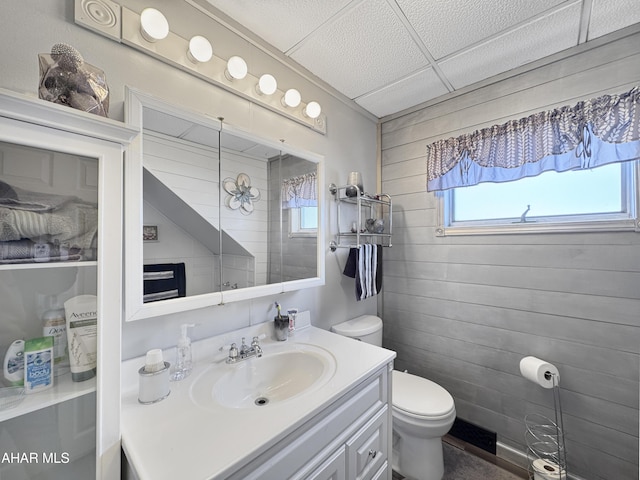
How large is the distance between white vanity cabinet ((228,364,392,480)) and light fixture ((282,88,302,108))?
4.48 ft

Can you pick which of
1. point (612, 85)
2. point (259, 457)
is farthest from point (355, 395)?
point (612, 85)

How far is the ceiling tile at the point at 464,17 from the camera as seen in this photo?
43.2 inches

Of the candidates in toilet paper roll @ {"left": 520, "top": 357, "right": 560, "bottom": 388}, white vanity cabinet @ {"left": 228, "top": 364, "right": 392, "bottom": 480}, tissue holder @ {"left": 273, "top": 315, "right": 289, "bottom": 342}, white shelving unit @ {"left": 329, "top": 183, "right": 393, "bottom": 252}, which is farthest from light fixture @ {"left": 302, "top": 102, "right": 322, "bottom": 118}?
toilet paper roll @ {"left": 520, "top": 357, "right": 560, "bottom": 388}

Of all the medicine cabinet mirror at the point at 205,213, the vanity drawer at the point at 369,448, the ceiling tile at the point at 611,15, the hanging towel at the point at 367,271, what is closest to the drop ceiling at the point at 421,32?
the ceiling tile at the point at 611,15

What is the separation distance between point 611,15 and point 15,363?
2.44 metres

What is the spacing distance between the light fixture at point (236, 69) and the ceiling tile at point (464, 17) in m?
0.72

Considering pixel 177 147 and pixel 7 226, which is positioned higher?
pixel 177 147

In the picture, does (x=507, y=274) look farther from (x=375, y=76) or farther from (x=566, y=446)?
(x=375, y=76)

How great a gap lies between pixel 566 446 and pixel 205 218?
7.11ft

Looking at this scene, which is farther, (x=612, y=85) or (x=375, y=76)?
(x=375, y=76)

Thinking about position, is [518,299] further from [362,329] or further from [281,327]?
[281,327]

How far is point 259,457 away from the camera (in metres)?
0.66

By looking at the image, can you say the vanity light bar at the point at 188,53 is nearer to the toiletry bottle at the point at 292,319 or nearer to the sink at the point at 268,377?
the toiletry bottle at the point at 292,319

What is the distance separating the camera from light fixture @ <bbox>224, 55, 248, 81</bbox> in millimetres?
1115
